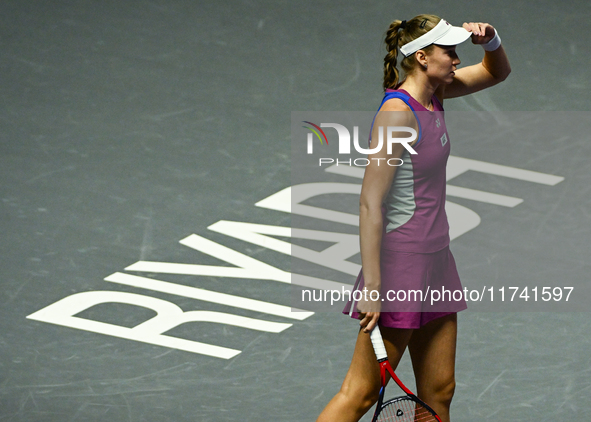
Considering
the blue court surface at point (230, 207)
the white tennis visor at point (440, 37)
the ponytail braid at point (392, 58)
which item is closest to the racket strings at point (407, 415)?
the blue court surface at point (230, 207)

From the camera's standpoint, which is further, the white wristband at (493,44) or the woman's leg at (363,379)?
the white wristband at (493,44)

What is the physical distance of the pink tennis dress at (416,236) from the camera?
3762mm

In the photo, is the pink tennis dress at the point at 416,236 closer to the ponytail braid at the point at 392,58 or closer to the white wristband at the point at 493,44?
the ponytail braid at the point at 392,58

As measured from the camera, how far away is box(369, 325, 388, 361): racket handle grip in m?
3.77

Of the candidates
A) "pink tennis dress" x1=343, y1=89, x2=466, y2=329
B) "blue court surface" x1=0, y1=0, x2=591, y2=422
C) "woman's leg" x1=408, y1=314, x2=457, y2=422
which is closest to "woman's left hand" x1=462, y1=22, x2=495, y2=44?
"pink tennis dress" x1=343, y1=89, x2=466, y2=329

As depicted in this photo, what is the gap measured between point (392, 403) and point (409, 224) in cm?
72

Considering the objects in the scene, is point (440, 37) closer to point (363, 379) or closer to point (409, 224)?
point (409, 224)

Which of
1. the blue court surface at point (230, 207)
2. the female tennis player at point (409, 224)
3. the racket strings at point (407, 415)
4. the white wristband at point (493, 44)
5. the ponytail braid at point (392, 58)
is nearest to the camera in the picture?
the female tennis player at point (409, 224)

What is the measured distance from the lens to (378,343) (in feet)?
12.4

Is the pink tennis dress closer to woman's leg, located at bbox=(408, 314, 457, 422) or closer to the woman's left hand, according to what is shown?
woman's leg, located at bbox=(408, 314, 457, 422)

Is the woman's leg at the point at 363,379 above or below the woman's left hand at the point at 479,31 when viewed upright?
below

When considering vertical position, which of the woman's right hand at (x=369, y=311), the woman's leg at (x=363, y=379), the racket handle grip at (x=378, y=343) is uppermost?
the woman's right hand at (x=369, y=311)

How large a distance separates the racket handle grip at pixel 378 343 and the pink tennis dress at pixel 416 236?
82 millimetres

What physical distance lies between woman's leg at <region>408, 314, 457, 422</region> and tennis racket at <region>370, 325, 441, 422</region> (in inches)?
2.8
